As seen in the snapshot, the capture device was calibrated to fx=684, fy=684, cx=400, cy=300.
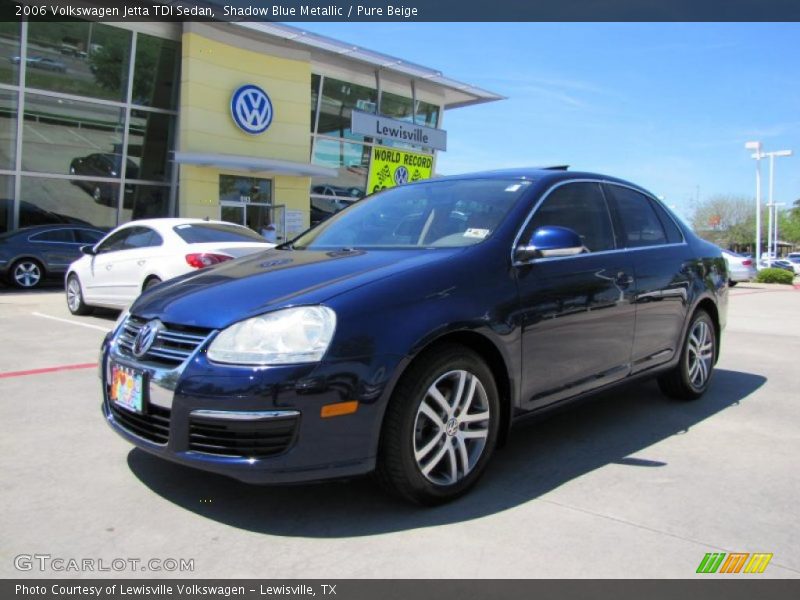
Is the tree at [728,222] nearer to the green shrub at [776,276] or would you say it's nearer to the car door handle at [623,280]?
the green shrub at [776,276]

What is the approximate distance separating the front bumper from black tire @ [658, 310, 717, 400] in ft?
9.47

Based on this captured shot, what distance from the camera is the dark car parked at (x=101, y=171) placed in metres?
18.5

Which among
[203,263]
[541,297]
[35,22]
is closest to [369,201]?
[541,297]

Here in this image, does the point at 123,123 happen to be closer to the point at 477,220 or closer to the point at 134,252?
the point at 134,252

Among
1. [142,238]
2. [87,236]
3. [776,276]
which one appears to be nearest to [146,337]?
[142,238]

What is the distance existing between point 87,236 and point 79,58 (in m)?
5.85

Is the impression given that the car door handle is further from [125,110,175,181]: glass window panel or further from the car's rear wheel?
[125,110,175,181]: glass window panel

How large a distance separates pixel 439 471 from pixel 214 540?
101cm

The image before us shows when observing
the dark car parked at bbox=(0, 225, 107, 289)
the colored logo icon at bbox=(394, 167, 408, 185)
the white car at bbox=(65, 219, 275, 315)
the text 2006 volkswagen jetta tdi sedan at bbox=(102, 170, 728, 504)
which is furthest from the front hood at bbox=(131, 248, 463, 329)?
the colored logo icon at bbox=(394, 167, 408, 185)

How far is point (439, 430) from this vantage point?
119 inches

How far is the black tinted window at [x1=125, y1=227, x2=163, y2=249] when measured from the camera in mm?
8419

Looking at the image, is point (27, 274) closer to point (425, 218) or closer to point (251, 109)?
point (251, 109)

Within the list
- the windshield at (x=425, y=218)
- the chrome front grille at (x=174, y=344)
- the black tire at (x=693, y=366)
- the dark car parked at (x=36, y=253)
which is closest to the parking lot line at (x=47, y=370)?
the windshield at (x=425, y=218)

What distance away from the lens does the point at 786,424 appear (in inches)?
177
